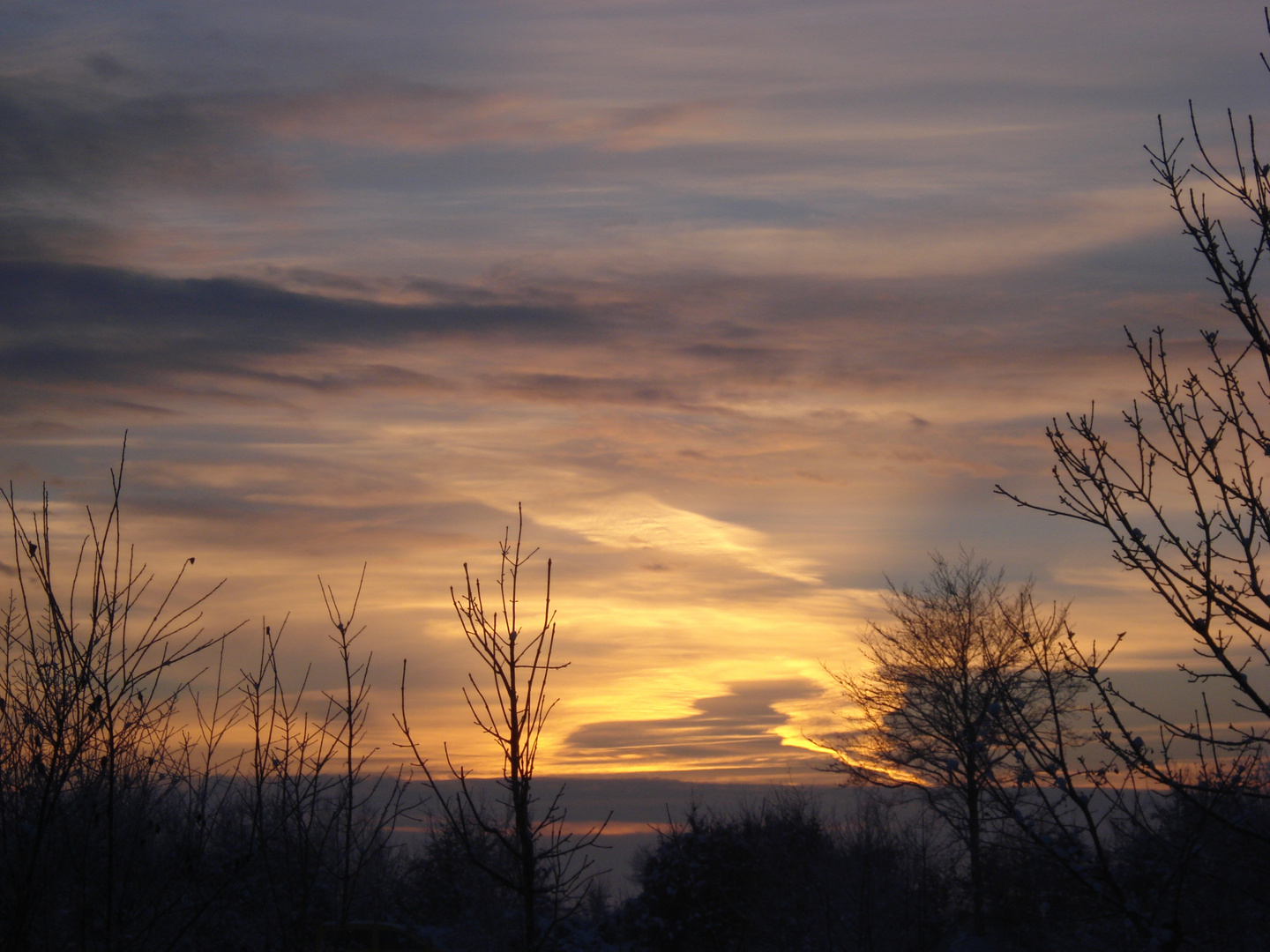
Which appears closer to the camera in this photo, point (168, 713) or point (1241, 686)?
point (1241, 686)

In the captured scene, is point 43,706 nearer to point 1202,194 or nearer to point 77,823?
point 77,823

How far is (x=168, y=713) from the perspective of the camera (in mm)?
10969

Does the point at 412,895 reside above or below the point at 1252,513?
below

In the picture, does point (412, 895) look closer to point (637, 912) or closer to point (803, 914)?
point (637, 912)

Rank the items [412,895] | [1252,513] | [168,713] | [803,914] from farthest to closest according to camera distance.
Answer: [412,895], [803,914], [168,713], [1252,513]

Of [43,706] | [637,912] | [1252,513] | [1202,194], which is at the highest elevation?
[1202,194]

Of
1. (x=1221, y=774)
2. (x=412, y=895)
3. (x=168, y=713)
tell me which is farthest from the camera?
(x=412, y=895)

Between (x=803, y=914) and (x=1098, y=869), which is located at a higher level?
(x=1098, y=869)

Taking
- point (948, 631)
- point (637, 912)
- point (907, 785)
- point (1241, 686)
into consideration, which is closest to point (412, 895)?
point (637, 912)

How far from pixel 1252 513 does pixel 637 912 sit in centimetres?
2785

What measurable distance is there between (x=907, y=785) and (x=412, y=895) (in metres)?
16.8

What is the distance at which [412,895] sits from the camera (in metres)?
34.2

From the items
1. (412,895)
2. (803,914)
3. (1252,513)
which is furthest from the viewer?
(412,895)

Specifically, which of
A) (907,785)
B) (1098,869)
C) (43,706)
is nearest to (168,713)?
(43,706)
